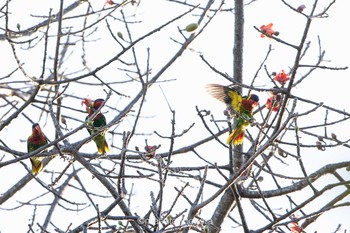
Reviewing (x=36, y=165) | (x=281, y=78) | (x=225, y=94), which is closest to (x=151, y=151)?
(x=281, y=78)

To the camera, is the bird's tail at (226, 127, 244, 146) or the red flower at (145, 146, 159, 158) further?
the bird's tail at (226, 127, 244, 146)

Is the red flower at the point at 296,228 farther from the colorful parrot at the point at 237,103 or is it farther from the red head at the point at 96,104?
the red head at the point at 96,104

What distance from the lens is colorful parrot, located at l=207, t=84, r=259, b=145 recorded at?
498cm

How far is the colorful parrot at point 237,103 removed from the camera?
4.98m

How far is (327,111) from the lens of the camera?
438 cm

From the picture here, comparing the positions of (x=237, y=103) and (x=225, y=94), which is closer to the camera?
(x=237, y=103)

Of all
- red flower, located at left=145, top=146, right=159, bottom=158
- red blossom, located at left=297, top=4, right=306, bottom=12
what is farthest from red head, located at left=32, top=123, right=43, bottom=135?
red blossom, located at left=297, top=4, right=306, bottom=12

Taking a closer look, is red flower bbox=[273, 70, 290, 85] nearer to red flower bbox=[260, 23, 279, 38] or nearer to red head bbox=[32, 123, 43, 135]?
red flower bbox=[260, 23, 279, 38]

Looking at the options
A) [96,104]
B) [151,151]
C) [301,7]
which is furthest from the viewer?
[96,104]

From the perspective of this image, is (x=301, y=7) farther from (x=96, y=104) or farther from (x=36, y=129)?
(x=36, y=129)

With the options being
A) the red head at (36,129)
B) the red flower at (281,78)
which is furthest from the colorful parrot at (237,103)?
the red head at (36,129)

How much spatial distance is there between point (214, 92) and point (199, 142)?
43.1 inches

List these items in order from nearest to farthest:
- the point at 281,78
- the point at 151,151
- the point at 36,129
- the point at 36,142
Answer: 1. the point at 151,151
2. the point at 281,78
3. the point at 36,129
4. the point at 36,142

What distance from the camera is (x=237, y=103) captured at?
19.1 feet
